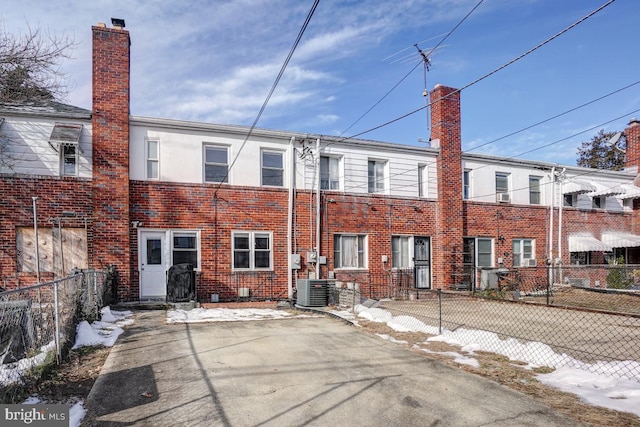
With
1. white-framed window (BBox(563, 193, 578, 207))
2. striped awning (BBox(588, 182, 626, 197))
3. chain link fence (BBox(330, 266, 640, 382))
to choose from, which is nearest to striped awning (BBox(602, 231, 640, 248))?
striped awning (BBox(588, 182, 626, 197))

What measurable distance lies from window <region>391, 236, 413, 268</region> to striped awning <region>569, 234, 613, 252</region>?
8456 mm

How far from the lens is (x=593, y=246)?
1956cm

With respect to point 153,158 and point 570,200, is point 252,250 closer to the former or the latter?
point 153,158

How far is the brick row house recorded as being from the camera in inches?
488

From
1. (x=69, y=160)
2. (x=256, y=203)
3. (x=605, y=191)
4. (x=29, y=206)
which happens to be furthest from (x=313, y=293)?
(x=605, y=191)

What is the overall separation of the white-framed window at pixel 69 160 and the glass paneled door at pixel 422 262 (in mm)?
11874

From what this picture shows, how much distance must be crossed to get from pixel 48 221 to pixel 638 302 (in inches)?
685

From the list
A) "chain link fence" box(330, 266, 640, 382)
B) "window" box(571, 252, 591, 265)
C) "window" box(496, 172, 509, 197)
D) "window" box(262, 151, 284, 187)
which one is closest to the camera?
"chain link fence" box(330, 266, 640, 382)

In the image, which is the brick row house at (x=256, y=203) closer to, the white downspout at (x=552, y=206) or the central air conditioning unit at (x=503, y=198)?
the white downspout at (x=552, y=206)

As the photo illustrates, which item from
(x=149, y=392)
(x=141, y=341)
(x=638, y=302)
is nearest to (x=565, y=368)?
(x=149, y=392)

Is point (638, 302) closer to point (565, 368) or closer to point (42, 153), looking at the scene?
point (565, 368)

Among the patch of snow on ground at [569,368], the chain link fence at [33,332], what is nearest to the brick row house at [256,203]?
the chain link fence at [33,332]

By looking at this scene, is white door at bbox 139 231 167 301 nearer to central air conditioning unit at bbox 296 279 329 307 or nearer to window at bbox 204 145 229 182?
window at bbox 204 145 229 182

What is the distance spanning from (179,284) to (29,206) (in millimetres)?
4641
